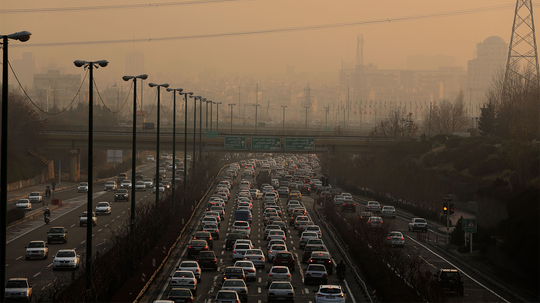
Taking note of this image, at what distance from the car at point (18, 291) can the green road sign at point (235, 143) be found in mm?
55687

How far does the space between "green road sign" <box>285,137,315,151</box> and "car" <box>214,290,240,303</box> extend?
56422 mm

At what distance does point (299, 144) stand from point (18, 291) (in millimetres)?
57230

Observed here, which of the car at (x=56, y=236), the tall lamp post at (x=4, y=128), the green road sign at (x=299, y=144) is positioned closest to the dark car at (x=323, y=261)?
the car at (x=56, y=236)

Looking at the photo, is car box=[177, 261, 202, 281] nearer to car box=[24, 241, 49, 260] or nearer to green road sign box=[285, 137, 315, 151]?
car box=[24, 241, 49, 260]

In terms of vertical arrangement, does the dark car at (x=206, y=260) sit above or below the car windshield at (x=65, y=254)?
below

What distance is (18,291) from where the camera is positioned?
82.6 ft

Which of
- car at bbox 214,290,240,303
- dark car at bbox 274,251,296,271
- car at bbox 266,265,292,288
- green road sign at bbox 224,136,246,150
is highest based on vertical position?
green road sign at bbox 224,136,246,150

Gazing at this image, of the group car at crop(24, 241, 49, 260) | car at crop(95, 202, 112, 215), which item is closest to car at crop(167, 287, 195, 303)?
car at crop(24, 241, 49, 260)

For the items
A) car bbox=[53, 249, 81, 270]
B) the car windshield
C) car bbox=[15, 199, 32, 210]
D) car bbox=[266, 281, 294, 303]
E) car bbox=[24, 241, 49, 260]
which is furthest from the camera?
car bbox=[15, 199, 32, 210]

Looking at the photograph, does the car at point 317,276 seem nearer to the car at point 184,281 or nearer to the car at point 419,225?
the car at point 184,281

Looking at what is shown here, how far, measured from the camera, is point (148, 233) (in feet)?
121

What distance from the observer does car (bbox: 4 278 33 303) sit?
2506 cm

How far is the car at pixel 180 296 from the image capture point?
24.6 meters

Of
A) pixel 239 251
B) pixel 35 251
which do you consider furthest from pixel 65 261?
pixel 239 251
